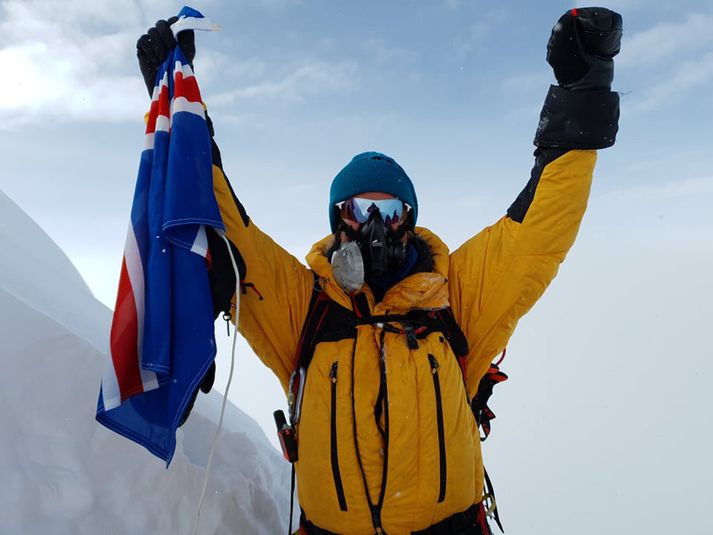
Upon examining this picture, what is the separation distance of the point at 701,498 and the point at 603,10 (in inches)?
595

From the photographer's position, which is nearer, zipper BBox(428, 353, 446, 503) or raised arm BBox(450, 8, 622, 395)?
zipper BBox(428, 353, 446, 503)

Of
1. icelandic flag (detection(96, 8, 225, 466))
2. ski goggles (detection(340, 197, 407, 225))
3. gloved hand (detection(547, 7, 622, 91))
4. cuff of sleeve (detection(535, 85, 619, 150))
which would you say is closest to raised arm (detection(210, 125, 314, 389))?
icelandic flag (detection(96, 8, 225, 466))

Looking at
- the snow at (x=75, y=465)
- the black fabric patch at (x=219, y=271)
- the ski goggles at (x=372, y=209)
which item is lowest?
the snow at (x=75, y=465)

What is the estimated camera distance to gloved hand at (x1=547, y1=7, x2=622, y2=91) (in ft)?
7.44

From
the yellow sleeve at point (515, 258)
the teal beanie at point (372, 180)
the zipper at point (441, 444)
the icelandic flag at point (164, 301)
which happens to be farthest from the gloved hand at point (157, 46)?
the zipper at point (441, 444)

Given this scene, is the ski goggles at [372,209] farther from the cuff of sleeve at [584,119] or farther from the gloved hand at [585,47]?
the gloved hand at [585,47]

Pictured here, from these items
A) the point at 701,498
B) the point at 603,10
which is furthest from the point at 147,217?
the point at 701,498

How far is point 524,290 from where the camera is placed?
254cm

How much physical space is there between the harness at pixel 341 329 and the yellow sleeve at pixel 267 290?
0.06 meters

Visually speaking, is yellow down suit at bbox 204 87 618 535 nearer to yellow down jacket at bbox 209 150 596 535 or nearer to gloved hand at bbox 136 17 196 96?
yellow down jacket at bbox 209 150 596 535

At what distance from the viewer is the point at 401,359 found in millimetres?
2279

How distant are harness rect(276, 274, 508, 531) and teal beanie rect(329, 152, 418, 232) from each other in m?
0.52

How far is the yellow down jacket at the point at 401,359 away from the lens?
222 centimetres

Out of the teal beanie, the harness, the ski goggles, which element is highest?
the teal beanie
